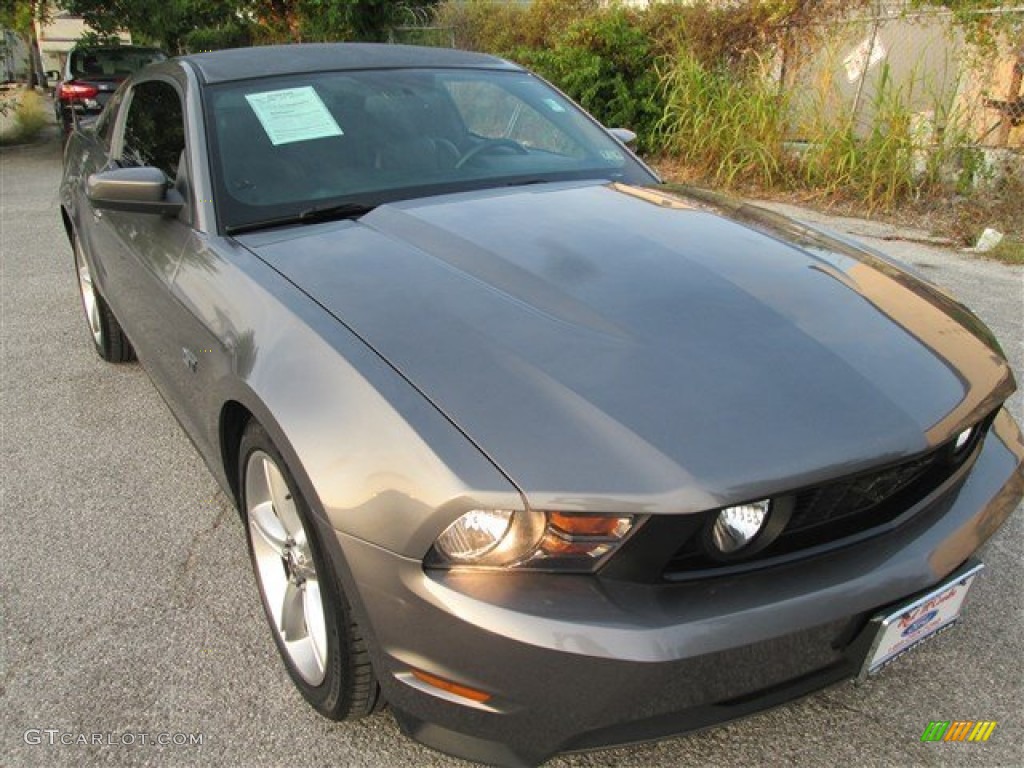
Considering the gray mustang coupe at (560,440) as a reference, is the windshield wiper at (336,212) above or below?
above

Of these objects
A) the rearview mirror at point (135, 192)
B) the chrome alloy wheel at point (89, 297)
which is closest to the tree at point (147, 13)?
the chrome alloy wheel at point (89, 297)

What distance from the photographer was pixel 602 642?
1.40 m

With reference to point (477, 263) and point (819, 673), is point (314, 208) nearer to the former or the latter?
point (477, 263)

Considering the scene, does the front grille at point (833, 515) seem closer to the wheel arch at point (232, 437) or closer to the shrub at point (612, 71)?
the wheel arch at point (232, 437)

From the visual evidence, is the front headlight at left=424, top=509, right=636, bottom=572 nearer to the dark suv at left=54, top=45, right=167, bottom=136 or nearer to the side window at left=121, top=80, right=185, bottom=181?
the side window at left=121, top=80, right=185, bottom=181

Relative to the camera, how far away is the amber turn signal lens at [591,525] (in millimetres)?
1459

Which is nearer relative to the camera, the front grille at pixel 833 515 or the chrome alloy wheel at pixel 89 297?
the front grille at pixel 833 515

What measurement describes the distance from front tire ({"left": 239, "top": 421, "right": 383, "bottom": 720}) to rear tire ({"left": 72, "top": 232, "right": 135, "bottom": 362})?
218 centimetres

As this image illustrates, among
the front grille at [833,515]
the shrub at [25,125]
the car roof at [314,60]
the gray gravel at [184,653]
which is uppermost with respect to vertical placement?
the car roof at [314,60]

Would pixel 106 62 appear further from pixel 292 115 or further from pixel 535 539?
pixel 535 539

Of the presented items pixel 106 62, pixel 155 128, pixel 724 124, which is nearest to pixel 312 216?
pixel 155 128

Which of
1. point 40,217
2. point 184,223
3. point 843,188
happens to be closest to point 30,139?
point 40,217

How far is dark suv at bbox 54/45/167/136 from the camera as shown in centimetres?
1120

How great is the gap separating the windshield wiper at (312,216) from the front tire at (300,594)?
69 centimetres
